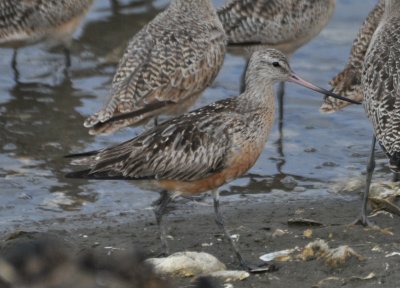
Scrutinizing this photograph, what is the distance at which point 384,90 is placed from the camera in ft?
28.9

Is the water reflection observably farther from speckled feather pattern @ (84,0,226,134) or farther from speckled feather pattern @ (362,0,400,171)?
speckled feather pattern @ (362,0,400,171)

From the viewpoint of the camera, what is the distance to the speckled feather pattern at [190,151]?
8.09m

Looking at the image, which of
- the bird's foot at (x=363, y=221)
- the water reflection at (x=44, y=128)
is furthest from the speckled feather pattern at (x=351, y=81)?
the water reflection at (x=44, y=128)

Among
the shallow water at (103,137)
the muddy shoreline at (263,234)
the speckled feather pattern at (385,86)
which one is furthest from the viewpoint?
the shallow water at (103,137)

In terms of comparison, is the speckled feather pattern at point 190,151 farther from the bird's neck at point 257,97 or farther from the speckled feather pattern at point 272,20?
the speckled feather pattern at point 272,20

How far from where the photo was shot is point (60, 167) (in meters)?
10.3

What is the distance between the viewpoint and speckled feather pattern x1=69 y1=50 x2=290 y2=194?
8094mm

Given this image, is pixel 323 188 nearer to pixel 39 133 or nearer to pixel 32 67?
pixel 39 133

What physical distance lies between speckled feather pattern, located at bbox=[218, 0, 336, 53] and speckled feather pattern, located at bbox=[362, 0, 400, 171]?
96.2 inches

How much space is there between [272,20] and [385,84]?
3287mm

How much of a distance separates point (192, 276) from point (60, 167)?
9.92ft

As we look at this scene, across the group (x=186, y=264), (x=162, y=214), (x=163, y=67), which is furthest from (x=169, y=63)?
(x=186, y=264)

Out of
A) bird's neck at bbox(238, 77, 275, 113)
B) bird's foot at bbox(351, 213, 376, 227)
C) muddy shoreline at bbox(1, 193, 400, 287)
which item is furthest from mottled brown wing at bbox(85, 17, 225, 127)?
bird's foot at bbox(351, 213, 376, 227)

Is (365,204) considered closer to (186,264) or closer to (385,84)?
(385,84)
